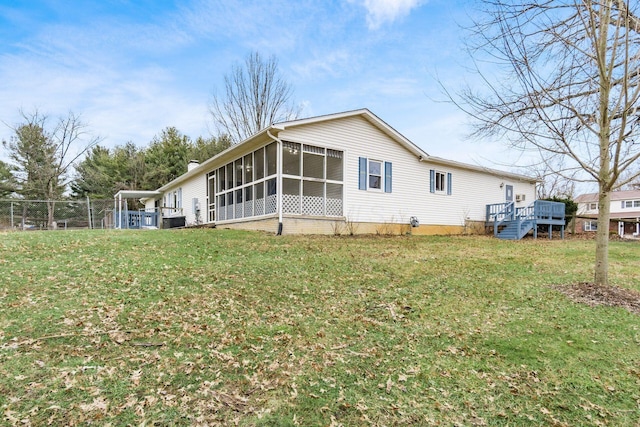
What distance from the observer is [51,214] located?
695 inches

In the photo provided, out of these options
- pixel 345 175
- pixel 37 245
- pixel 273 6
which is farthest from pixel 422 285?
pixel 273 6

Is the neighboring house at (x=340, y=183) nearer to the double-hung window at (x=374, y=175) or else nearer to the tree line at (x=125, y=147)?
the double-hung window at (x=374, y=175)

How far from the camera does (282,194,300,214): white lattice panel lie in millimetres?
11266

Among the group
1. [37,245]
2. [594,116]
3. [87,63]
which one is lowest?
[37,245]

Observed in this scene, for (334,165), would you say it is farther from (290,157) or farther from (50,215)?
(50,215)

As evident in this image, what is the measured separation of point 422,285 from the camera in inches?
224

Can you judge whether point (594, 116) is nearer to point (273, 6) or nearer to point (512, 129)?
point (512, 129)

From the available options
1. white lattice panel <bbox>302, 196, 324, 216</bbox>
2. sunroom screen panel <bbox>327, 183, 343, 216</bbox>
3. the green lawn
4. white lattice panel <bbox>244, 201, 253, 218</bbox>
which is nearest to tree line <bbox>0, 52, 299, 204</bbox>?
white lattice panel <bbox>244, 201, 253, 218</bbox>

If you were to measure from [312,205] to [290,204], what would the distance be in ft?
2.96

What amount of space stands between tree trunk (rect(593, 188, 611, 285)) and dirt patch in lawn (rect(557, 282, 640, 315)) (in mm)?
189

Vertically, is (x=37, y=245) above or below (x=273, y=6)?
below

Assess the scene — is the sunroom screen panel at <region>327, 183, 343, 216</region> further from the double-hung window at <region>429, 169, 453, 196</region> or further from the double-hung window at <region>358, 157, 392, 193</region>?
the double-hung window at <region>429, 169, 453, 196</region>

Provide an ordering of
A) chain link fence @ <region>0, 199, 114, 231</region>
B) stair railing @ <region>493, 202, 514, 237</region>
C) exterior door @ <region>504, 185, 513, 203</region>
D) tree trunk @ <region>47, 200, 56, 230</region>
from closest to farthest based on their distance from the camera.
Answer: chain link fence @ <region>0, 199, 114, 231</region> → stair railing @ <region>493, 202, 514, 237</region> → tree trunk @ <region>47, 200, 56, 230</region> → exterior door @ <region>504, 185, 513, 203</region>

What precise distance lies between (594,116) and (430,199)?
9985mm
